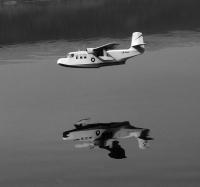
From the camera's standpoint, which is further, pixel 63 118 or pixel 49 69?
pixel 49 69

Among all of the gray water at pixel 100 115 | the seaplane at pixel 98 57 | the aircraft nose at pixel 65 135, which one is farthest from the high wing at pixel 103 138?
the seaplane at pixel 98 57

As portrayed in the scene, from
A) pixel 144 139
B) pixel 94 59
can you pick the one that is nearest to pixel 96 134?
pixel 144 139

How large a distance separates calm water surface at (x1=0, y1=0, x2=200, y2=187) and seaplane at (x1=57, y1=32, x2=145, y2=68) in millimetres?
1772

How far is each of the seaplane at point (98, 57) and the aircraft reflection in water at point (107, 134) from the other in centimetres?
2773

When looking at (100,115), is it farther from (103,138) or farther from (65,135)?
(65,135)

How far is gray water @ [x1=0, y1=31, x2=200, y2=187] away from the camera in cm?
5200

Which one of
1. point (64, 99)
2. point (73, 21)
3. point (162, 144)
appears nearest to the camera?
point (162, 144)

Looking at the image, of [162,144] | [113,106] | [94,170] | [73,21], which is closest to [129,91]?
[113,106]

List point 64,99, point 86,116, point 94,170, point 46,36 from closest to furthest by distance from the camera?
point 94,170
point 86,116
point 64,99
point 46,36

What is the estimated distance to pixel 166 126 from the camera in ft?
206

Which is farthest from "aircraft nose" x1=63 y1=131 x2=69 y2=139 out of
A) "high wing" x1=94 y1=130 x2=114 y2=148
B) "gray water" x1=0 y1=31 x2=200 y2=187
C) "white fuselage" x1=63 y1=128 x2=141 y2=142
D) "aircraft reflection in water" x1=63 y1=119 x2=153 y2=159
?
"high wing" x1=94 y1=130 x2=114 y2=148

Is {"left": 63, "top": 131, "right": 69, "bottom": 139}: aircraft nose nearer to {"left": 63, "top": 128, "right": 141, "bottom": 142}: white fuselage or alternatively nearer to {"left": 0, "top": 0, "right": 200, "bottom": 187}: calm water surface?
{"left": 63, "top": 128, "right": 141, "bottom": 142}: white fuselage

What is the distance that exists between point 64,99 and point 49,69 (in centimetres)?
2188

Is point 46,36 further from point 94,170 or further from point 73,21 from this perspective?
point 94,170
